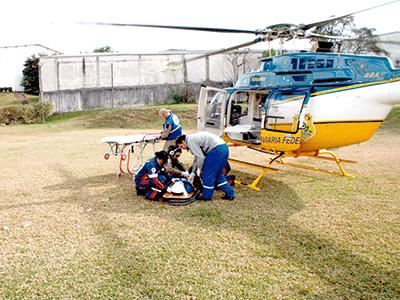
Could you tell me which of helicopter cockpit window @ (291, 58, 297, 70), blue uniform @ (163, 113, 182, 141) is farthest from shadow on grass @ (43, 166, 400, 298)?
helicopter cockpit window @ (291, 58, 297, 70)

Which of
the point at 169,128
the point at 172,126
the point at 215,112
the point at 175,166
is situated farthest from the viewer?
the point at 215,112

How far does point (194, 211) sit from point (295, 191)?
234 cm

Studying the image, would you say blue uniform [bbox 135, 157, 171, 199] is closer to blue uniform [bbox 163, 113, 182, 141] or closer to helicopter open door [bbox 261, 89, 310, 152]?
blue uniform [bbox 163, 113, 182, 141]

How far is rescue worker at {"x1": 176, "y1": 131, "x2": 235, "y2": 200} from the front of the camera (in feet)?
22.8

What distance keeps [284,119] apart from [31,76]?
31962mm

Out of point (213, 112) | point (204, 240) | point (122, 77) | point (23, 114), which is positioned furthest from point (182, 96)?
point (204, 240)

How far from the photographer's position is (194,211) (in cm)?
645

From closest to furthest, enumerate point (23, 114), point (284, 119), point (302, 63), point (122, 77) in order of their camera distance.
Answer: point (302, 63), point (284, 119), point (23, 114), point (122, 77)

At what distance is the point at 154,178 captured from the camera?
273 inches

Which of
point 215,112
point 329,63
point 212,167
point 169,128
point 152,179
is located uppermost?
point 329,63

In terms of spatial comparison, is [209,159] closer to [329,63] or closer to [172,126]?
[172,126]

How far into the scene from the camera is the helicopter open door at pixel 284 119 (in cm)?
758

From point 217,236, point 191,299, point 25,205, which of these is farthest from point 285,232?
point 25,205

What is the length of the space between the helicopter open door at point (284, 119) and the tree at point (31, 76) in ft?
101
